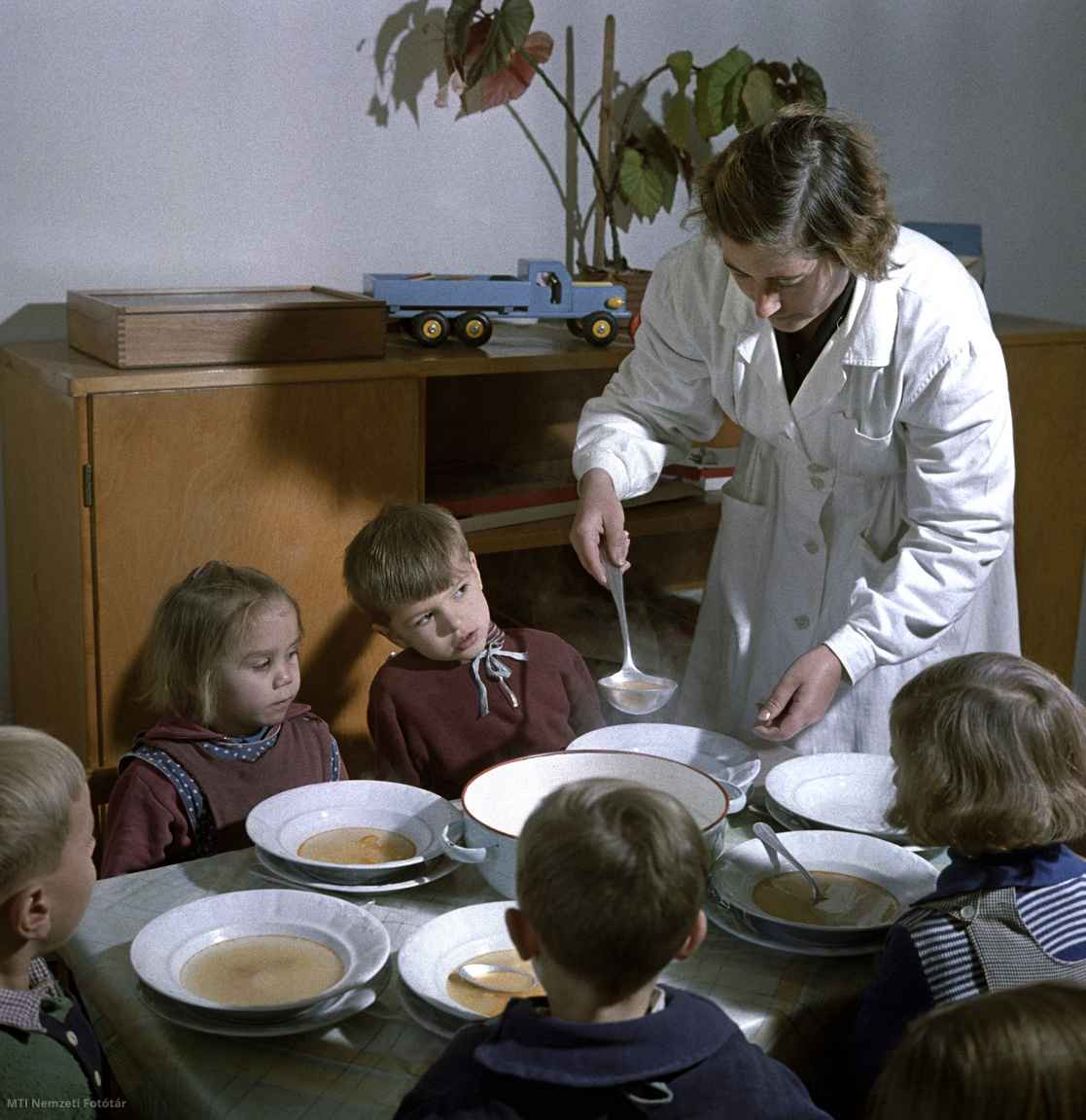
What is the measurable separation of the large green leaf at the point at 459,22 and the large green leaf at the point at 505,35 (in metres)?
0.04

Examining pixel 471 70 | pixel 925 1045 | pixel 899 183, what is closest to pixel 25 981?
pixel 925 1045

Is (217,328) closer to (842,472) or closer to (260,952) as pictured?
(842,472)

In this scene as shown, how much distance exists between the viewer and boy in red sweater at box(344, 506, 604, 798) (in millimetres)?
1708

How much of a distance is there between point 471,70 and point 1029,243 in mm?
1812

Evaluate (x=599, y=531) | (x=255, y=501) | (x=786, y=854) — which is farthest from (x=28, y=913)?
(x=255, y=501)

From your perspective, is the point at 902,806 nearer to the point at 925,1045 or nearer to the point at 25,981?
the point at 925,1045

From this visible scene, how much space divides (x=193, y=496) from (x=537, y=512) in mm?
673

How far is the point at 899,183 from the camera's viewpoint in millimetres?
3189

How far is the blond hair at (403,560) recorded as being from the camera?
5.56ft

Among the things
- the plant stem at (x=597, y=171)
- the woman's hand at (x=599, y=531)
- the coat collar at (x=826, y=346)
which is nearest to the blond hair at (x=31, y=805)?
the woman's hand at (x=599, y=531)

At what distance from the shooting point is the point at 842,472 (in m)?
Result: 1.83

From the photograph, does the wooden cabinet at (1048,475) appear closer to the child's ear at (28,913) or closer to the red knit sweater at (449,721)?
the red knit sweater at (449,721)

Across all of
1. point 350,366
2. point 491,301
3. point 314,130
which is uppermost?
point 314,130

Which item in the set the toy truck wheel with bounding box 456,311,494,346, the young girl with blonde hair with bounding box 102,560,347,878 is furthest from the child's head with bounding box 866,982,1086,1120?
the toy truck wheel with bounding box 456,311,494,346
